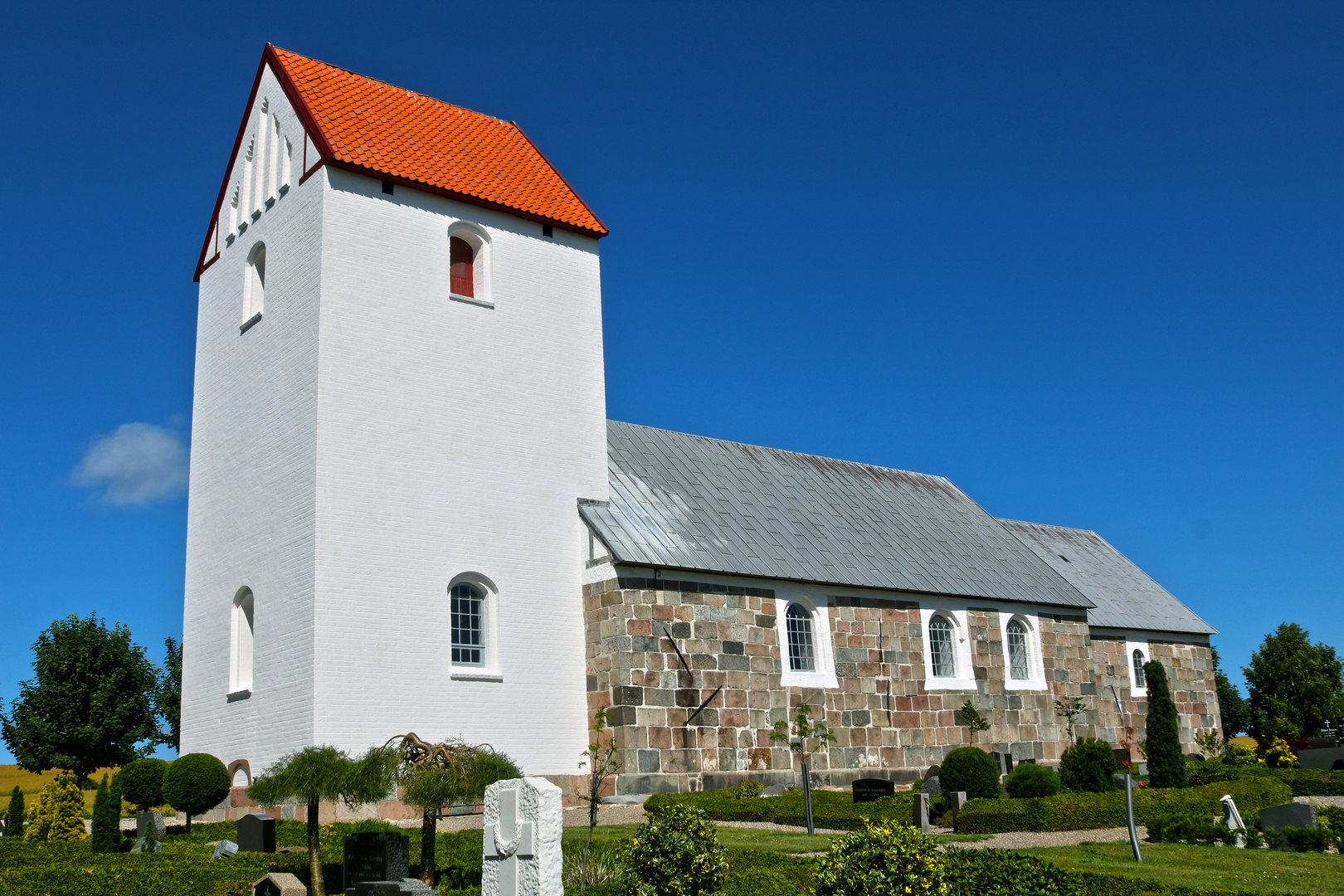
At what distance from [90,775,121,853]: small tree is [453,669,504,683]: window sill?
16.0 ft

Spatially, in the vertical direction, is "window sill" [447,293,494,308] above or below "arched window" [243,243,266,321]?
below

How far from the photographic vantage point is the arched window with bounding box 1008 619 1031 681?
24.9 metres

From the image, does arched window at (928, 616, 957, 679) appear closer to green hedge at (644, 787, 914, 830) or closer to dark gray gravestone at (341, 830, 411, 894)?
green hedge at (644, 787, 914, 830)

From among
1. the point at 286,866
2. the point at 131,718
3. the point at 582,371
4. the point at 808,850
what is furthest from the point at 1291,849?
the point at 131,718

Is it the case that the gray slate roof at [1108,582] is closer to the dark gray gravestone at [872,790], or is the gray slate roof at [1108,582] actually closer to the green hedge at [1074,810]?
the green hedge at [1074,810]

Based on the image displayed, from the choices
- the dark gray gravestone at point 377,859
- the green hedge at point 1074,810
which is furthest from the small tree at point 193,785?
the green hedge at point 1074,810

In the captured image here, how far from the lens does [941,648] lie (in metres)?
23.7

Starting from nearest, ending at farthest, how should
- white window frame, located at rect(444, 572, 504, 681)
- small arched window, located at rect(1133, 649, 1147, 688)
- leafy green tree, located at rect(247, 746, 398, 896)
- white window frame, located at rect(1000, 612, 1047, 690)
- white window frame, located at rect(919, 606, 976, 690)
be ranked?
leafy green tree, located at rect(247, 746, 398, 896)
white window frame, located at rect(444, 572, 504, 681)
white window frame, located at rect(919, 606, 976, 690)
white window frame, located at rect(1000, 612, 1047, 690)
small arched window, located at rect(1133, 649, 1147, 688)

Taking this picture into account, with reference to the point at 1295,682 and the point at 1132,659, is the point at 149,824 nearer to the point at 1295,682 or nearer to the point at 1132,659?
the point at 1132,659

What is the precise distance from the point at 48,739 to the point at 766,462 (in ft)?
71.8

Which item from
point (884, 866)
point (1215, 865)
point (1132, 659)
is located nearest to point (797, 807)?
point (1215, 865)

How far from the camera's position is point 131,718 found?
33.1 metres

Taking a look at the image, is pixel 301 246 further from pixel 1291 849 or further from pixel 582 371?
pixel 1291 849

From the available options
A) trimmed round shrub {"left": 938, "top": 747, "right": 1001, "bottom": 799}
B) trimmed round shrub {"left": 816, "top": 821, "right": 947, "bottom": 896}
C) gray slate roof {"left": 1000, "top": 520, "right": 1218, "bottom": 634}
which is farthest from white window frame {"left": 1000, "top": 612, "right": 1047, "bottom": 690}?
trimmed round shrub {"left": 816, "top": 821, "right": 947, "bottom": 896}
